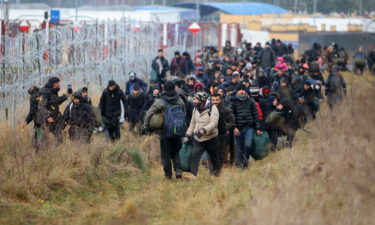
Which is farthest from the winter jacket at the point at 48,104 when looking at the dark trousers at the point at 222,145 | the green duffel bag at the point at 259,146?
the green duffel bag at the point at 259,146

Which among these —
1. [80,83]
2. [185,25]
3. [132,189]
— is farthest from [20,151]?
[185,25]

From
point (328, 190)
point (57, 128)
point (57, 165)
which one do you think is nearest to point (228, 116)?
point (57, 128)

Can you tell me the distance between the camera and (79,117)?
16.4m

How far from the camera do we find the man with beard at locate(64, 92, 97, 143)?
1636 cm

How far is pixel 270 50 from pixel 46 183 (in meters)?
22.8

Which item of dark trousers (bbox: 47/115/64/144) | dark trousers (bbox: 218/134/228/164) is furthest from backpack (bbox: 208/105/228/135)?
dark trousers (bbox: 47/115/64/144)

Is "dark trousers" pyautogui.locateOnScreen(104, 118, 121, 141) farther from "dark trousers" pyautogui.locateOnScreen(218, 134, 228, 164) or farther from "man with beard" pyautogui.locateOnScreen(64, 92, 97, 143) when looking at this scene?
"dark trousers" pyautogui.locateOnScreen(218, 134, 228, 164)

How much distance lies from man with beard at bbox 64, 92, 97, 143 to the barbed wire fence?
245cm

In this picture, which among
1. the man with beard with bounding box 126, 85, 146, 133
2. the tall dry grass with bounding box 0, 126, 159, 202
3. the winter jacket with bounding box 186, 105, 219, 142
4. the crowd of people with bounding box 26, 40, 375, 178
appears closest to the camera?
the tall dry grass with bounding box 0, 126, 159, 202

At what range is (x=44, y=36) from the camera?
2288cm

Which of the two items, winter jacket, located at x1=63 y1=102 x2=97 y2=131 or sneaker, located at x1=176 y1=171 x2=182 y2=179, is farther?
winter jacket, located at x1=63 y1=102 x2=97 y2=131

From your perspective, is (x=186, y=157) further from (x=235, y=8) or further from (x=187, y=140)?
(x=235, y=8)

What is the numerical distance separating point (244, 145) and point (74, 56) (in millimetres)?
10096

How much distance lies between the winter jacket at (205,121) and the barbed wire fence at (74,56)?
5.25m
